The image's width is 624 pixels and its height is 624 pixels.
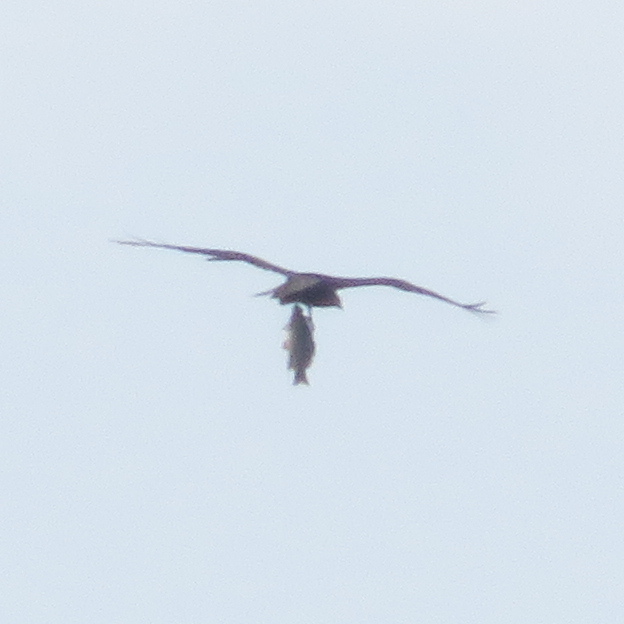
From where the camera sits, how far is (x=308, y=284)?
18.6 meters

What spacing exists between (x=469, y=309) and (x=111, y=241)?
3519mm

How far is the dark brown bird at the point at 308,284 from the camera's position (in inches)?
728

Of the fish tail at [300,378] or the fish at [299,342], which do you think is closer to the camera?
the fish tail at [300,378]

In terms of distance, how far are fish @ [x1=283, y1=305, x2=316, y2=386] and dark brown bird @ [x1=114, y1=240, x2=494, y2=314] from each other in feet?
0.58

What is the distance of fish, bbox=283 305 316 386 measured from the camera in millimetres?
17875

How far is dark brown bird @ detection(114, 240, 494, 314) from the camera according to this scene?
728 inches

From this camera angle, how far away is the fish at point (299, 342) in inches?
704

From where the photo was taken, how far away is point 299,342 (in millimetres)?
18156

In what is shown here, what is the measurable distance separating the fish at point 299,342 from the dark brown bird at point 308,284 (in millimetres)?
175

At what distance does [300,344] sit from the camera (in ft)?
59.6

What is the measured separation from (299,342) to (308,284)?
0.74 m

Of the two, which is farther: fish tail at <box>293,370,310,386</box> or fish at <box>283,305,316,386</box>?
fish at <box>283,305,316,386</box>

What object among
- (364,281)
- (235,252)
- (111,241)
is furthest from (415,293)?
(111,241)

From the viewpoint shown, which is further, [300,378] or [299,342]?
[299,342]
